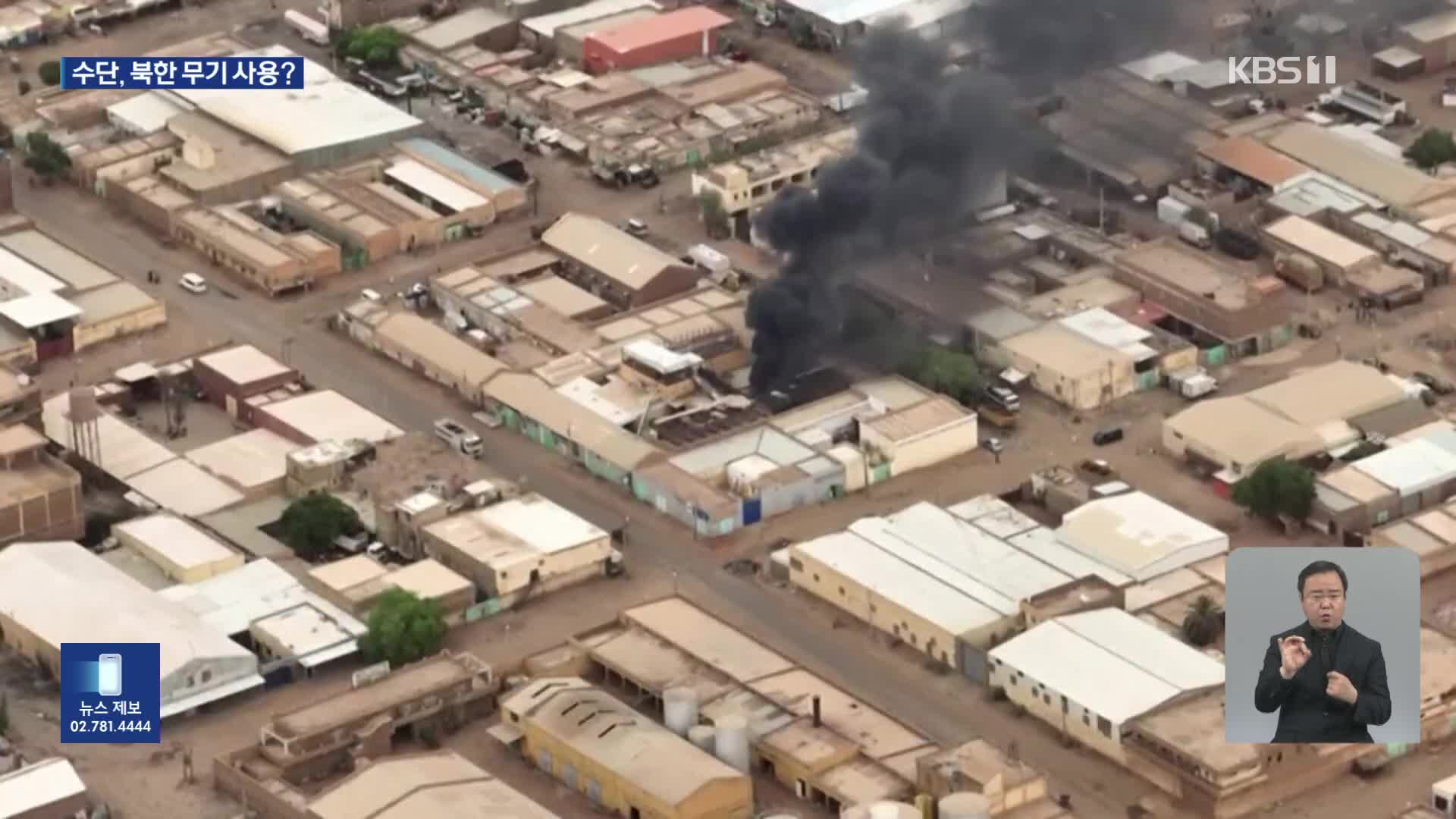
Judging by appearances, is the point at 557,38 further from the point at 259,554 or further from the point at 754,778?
the point at 754,778

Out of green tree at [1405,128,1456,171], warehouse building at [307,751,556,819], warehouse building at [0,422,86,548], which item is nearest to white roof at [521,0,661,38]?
green tree at [1405,128,1456,171]

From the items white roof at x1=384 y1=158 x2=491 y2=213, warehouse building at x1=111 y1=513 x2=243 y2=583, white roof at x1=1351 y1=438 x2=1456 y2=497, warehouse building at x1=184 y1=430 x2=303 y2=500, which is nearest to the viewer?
warehouse building at x1=111 y1=513 x2=243 y2=583

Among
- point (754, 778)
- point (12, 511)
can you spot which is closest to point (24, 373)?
point (12, 511)

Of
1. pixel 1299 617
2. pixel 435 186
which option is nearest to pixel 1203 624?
pixel 1299 617

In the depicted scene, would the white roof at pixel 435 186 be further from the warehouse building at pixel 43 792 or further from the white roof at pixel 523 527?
the warehouse building at pixel 43 792

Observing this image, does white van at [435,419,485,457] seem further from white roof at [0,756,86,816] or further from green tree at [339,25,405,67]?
green tree at [339,25,405,67]

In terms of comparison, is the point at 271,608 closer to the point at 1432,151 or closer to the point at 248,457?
the point at 248,457

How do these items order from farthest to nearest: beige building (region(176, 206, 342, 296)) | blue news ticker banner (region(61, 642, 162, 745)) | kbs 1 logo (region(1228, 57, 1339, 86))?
kbs 1 logo (region(1228, 57, 1339, 86))
beige building (region(176, 206, 342, 296))
blue news ticker banner (region(61, 642, 162, 745))
